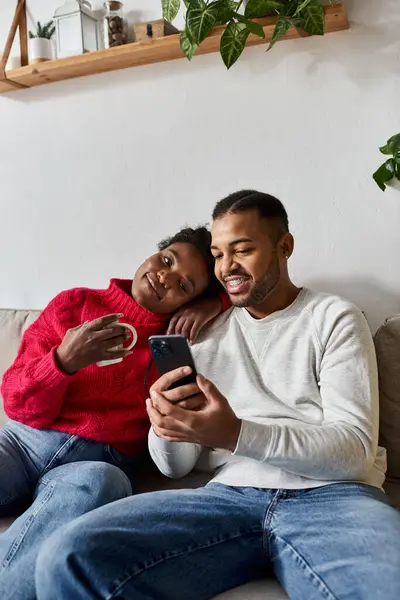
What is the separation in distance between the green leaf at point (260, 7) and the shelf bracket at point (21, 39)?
34.0 inches

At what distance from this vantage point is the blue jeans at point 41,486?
1.12 meters

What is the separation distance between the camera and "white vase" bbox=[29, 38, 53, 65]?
1941 mm

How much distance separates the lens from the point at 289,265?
172 centimetres

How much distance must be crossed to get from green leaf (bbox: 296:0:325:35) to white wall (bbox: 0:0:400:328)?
0.13m

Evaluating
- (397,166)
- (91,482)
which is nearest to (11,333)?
(91,482)

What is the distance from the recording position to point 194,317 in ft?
4.71

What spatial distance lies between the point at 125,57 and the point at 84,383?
100 cm

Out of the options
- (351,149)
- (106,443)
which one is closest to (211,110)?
(351,149)

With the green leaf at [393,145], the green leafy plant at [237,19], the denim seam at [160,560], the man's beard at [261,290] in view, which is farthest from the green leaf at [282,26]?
the denim seam at [160,560]

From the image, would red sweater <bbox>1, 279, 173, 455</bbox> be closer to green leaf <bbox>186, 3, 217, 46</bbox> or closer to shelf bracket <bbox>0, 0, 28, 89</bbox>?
green leaf <bbox>186, 3, 217, 46</bbox>

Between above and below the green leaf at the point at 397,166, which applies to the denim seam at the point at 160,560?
below

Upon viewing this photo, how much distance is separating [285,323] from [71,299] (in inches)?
22.7

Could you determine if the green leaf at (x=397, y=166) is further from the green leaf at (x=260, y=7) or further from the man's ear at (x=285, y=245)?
the green leaf at (x=260, y=7)

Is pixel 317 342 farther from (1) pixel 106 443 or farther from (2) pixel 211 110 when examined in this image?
(2) pixel 211 110
